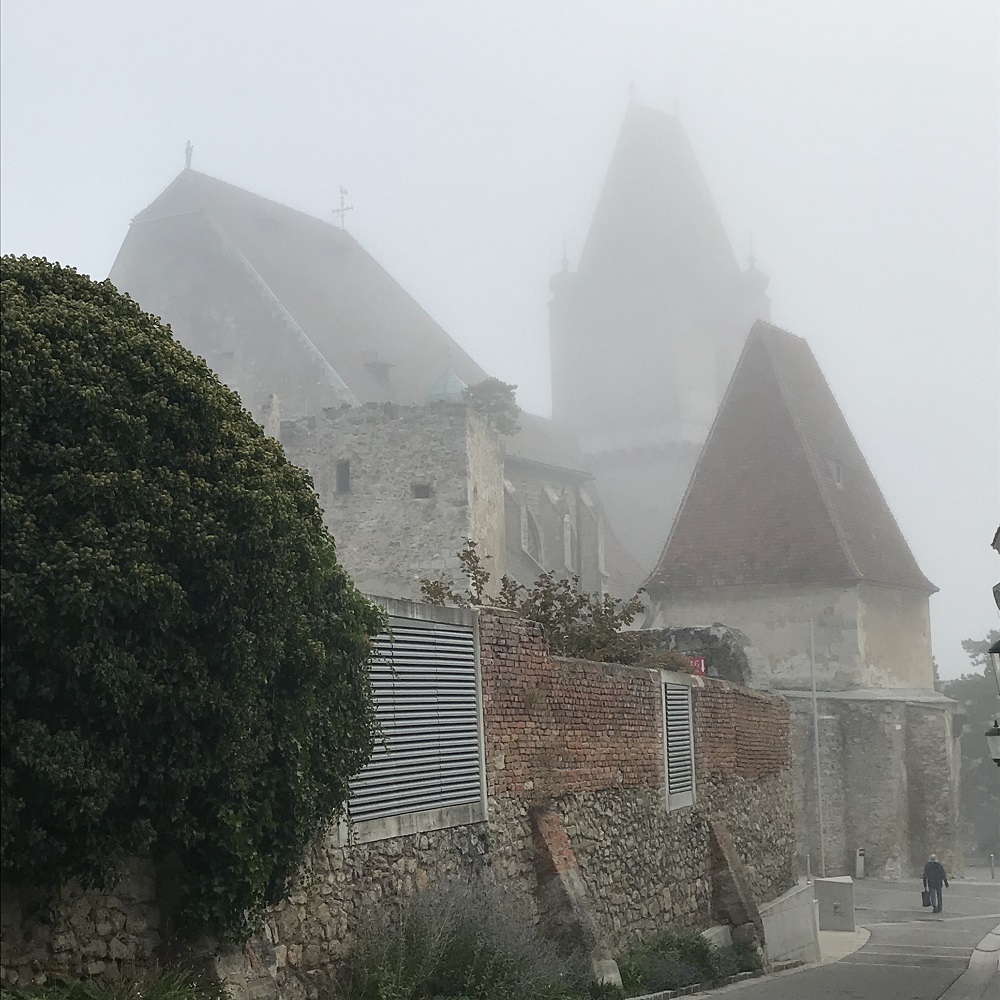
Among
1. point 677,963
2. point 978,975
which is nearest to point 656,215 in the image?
point 978,975

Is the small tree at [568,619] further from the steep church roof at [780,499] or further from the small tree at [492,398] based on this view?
the small tree at [492,398]

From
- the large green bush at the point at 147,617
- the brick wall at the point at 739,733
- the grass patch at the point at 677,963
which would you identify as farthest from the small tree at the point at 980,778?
the large green bush at the point at 147,617

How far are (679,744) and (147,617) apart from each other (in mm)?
10178

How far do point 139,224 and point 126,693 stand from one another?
46.0 meters

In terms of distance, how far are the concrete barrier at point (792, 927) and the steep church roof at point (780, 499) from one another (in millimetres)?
17859

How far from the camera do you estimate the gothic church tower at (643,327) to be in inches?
2896

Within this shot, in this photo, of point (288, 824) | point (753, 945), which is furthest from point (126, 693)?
point (753, 945)

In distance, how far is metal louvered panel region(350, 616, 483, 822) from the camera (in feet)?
32.3

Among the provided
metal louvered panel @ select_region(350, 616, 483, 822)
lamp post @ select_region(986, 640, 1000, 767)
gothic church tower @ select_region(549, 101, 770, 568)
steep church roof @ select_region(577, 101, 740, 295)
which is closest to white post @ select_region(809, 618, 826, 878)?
lamp post @ select_region(986, 640, 1000, 767)

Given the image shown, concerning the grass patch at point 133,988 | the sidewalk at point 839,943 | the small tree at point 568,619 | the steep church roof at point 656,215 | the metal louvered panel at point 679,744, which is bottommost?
the sidewalk at point 839,943

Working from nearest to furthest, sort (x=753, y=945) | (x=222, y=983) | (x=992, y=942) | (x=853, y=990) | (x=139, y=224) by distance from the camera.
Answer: (x=222, y=983), (x=853, y=990), (x=753, y=945), (x=992, y=942), (x=139, y=224)

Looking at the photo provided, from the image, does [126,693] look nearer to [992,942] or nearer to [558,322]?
[992,942]

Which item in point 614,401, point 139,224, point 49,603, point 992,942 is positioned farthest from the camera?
point 614,401

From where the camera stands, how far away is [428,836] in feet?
34.3
